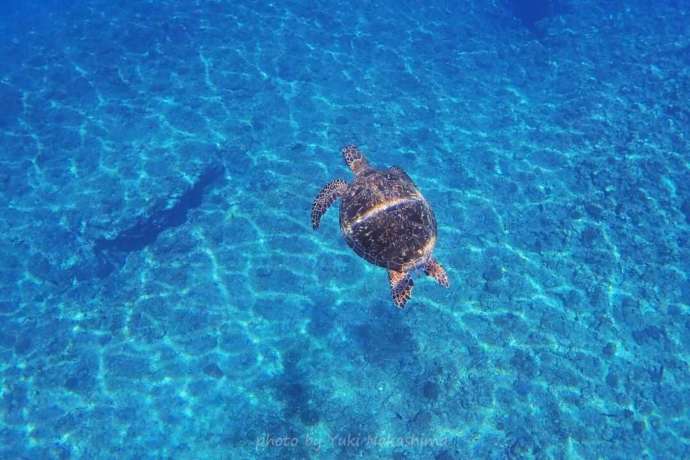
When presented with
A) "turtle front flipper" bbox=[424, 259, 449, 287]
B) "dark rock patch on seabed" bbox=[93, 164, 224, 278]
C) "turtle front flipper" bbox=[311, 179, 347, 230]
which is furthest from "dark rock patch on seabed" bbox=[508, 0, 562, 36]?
"turtle front flipper" bbox=[424, 259, 449, 287]

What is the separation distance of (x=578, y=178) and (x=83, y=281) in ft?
48.1

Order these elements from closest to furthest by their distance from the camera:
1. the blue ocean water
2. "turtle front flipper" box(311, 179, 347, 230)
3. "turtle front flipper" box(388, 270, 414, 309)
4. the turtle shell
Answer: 1. the turtle shell
2. "turtle front flipper" box(388, 270, 414, 309)
3. "turtle front flipper" box(311, 179, 347, 230)
4. the blue ocean water

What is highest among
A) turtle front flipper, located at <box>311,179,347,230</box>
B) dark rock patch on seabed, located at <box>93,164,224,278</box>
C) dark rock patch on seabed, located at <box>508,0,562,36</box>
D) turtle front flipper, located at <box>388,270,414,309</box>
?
dark rock patch on seabed, located at <box>508,0,562,36</box>

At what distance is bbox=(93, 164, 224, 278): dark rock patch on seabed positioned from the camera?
40.7 ft

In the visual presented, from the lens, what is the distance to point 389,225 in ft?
24.1

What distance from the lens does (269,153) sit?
45.7ft

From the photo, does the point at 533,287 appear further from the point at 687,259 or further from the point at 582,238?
the point at 687,259

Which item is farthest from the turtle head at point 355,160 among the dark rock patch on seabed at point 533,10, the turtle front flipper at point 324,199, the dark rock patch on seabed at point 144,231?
the dark rock patch on seabed at point 533,10

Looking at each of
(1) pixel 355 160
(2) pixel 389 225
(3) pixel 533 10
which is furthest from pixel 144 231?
(3) pixel 533 10

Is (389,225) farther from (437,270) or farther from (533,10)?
(533,10)

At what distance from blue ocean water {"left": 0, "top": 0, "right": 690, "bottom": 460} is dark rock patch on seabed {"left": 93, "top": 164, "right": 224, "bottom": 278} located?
0.25ft

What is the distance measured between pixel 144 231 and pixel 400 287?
27.9 ft

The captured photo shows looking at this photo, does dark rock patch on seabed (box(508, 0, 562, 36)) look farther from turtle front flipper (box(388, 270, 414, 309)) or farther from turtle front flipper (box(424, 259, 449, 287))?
turtle front flipper (box(388, 270, 414, 309))

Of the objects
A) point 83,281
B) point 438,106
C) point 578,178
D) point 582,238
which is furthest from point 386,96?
point 83,281
